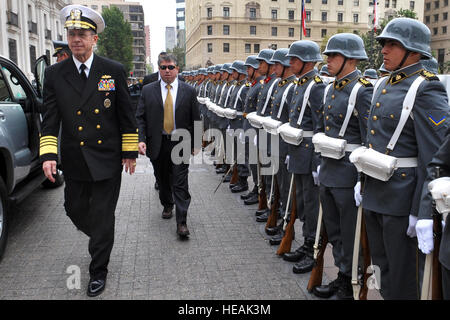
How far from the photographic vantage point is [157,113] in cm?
552

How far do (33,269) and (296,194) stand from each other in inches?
111

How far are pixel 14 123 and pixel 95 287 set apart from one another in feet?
8.68

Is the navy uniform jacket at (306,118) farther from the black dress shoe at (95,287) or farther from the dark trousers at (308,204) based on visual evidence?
the black dress shoe at (95,287)

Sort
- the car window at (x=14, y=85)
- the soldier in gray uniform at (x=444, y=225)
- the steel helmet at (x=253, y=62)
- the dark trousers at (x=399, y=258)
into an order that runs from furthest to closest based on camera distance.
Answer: the steel helmet at (x=253, y=62)
the car window at (x=14, y=85)
the dark trousers at (x=399, y=258)
the soldier in gray uniform at (x=444, y=225)

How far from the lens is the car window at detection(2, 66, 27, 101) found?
6020mm

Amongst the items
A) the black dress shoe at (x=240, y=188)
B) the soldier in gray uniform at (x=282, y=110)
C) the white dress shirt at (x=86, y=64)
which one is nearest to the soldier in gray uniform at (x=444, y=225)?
the soldier in gray uniform at (x=282, y=110)

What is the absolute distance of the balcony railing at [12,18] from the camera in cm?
3241

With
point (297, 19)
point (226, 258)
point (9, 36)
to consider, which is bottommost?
point (226, 258)

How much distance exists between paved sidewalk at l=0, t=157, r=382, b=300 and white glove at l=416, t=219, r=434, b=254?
163 centimetres

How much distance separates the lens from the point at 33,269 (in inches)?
172

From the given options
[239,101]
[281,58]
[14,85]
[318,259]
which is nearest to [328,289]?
[318,259]

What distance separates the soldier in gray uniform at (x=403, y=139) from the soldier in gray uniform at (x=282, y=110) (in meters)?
2.10

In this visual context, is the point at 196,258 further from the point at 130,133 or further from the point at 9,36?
the point at 9,36
